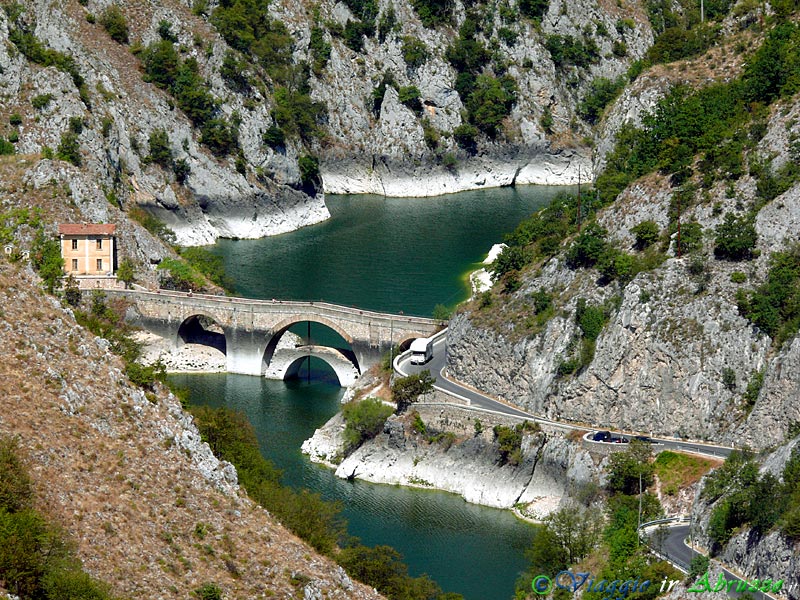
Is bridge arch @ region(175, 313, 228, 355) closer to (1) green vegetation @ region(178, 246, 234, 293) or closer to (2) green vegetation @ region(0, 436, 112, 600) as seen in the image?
(1) green vegetation @ region(178, 246, 234, 293)

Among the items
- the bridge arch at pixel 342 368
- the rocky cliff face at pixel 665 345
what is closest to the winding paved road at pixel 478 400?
the rocky cliff face at pixel 665 345

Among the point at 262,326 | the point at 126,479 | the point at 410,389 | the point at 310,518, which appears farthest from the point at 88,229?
the point at 126,479

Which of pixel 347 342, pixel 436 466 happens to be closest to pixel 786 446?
pixel 436 466

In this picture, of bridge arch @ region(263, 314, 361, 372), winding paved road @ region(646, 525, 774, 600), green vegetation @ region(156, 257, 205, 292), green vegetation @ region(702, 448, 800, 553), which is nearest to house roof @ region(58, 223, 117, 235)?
green vegetation @ region(156, 257, 205, 292)

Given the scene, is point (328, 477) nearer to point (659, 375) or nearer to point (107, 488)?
point (659, 375)

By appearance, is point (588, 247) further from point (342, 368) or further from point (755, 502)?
point (755, 502)

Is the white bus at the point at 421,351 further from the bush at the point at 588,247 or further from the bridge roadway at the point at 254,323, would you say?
the bush at the point at 588,247
